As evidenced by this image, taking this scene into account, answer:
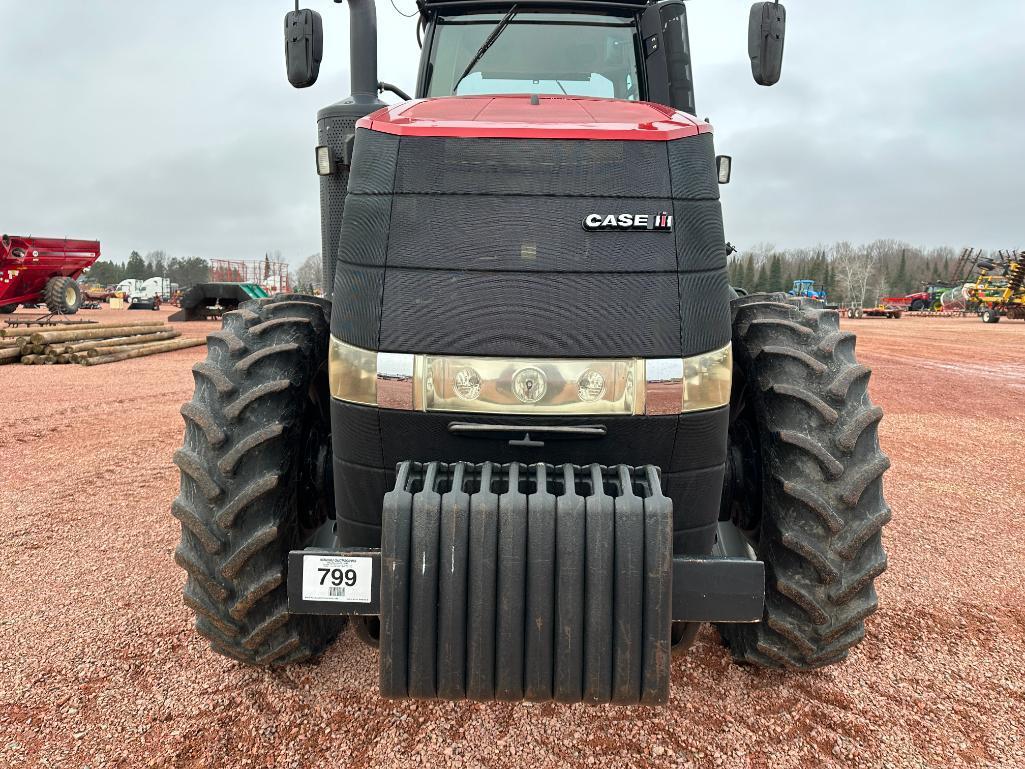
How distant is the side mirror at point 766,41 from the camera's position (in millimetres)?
3164

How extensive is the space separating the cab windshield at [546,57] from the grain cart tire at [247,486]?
1.70 meters

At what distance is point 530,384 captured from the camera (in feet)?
7.13

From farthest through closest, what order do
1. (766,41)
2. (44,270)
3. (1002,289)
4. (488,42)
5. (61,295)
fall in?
1. (1002,289)
2. (61,295)
3. (44,270)
4. (488,42)
5. (766,41)

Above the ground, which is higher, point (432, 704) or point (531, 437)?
point (531, 437)

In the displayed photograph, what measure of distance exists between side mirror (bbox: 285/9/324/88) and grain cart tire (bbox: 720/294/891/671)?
2.47m

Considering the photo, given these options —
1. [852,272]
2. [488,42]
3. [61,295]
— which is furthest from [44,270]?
[852,272]

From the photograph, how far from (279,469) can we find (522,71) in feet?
7.79

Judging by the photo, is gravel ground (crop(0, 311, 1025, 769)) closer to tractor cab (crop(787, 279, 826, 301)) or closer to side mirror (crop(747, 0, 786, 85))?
tractor cab (crop(787, 279, 826, 301))

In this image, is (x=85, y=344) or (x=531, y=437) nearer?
(x=531, y=437)

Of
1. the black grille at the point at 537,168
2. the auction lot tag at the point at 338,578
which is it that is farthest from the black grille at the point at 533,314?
the auction lot tag at the point at 338,578

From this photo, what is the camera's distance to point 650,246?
2.21 m

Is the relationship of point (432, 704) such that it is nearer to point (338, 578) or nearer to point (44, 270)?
point (338, 578)

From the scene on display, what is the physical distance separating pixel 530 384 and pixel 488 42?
213 cm

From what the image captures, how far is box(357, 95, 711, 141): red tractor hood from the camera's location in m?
2.23
